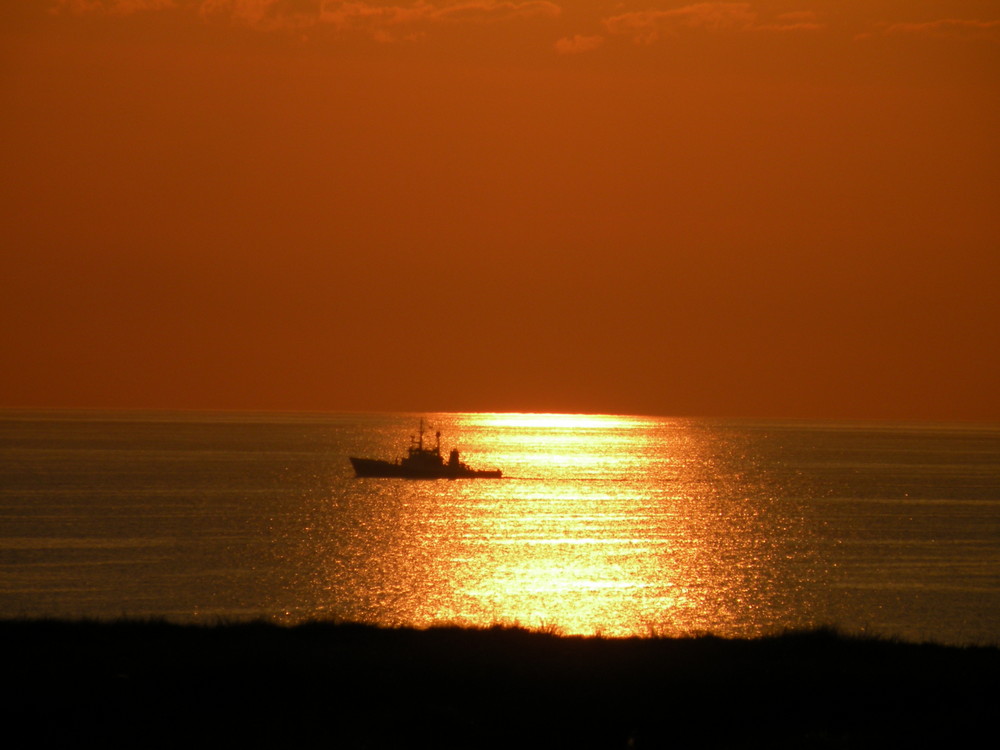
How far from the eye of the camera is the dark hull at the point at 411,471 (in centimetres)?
13450

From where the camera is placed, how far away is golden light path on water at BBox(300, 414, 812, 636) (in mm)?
44438

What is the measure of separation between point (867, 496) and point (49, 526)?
8198 centimetres

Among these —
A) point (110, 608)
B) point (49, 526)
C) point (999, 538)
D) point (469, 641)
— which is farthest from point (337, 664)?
point (999, 538)

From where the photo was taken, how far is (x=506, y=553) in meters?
67.4

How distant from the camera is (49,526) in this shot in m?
73.4

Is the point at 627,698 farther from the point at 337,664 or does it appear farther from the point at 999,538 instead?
the point at 999,538

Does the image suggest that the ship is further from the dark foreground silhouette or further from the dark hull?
the dark foreground silhouette

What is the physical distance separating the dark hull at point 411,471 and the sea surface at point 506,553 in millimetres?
1701

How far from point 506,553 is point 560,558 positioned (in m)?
3.77

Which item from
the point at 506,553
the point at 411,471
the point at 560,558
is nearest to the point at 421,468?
the point at 411,471

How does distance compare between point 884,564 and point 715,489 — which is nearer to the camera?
point 884,564

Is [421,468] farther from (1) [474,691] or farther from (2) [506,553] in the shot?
(1) [474,691]

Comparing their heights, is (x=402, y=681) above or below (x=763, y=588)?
below

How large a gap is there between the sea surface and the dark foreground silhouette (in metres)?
3.93
